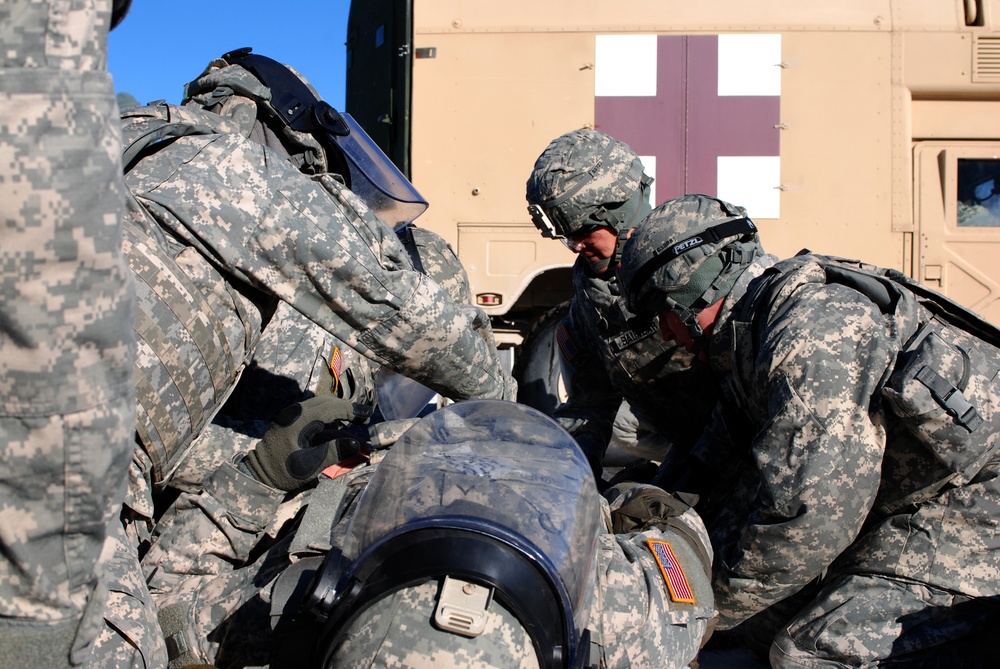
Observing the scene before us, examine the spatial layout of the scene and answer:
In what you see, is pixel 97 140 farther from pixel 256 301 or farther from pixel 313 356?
pixel 313 356

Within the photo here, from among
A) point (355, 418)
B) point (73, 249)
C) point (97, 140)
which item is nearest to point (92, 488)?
point (73, 249)

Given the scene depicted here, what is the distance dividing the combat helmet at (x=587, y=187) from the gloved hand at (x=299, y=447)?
1.46 m

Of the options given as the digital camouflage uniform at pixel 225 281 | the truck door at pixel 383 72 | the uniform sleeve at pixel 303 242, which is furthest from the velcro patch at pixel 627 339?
the truck door at pixel 383 72

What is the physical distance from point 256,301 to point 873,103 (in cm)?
419

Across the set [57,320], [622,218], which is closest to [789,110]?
[622,218]

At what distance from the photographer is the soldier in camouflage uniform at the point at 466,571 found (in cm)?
145

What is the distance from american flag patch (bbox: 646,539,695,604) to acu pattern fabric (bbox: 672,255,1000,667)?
1.60ft

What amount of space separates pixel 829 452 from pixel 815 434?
0.18 feet

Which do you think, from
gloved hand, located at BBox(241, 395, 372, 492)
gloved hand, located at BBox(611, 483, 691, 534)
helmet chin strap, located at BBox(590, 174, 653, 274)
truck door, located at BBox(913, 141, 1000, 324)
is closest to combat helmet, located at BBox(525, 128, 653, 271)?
helmet chin strap, located at BBox(590, 174, 653, 274)

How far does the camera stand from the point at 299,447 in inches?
95.0

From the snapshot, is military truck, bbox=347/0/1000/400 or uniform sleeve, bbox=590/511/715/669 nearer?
uniform sleeve, bbox=590/511/715/669

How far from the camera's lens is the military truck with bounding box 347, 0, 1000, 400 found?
5.23 metres

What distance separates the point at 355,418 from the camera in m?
2.58

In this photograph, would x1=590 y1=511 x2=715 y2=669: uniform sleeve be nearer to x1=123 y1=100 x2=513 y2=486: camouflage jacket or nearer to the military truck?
x1=123 y1=100 x2=513 y2=486: camouflage jacket
